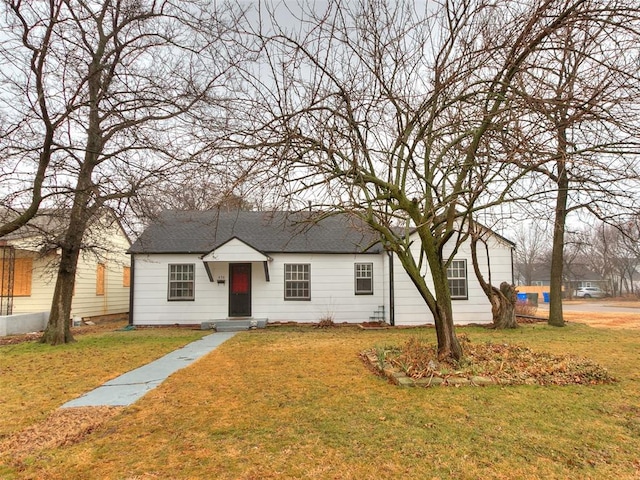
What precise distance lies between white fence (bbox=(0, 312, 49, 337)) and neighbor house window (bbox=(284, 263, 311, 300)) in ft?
28.9

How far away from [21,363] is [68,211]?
3.80 meters

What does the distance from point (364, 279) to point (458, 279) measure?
11.1 feet

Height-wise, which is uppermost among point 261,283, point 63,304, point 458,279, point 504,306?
point 458,279

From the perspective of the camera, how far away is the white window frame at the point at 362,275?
50.7 ft

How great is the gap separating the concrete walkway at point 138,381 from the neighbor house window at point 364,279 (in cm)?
692

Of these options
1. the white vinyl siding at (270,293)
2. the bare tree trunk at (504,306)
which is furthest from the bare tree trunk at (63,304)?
the bare tree trunk at (504,306)

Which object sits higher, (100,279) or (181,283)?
(100,279)

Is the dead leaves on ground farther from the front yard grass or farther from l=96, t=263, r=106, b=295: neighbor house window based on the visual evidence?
l=96, t=263, r=106, b=295: neighbor house window

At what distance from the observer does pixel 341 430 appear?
4195mm

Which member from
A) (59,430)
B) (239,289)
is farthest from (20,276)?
(59,430)

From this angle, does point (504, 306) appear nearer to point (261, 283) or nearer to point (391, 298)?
point (391, 298)

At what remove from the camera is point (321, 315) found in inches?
602

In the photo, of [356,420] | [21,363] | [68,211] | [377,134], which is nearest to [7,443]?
[356,420]

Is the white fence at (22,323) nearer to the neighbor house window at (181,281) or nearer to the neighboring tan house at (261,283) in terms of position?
the neighboring tan house at (261,283)
